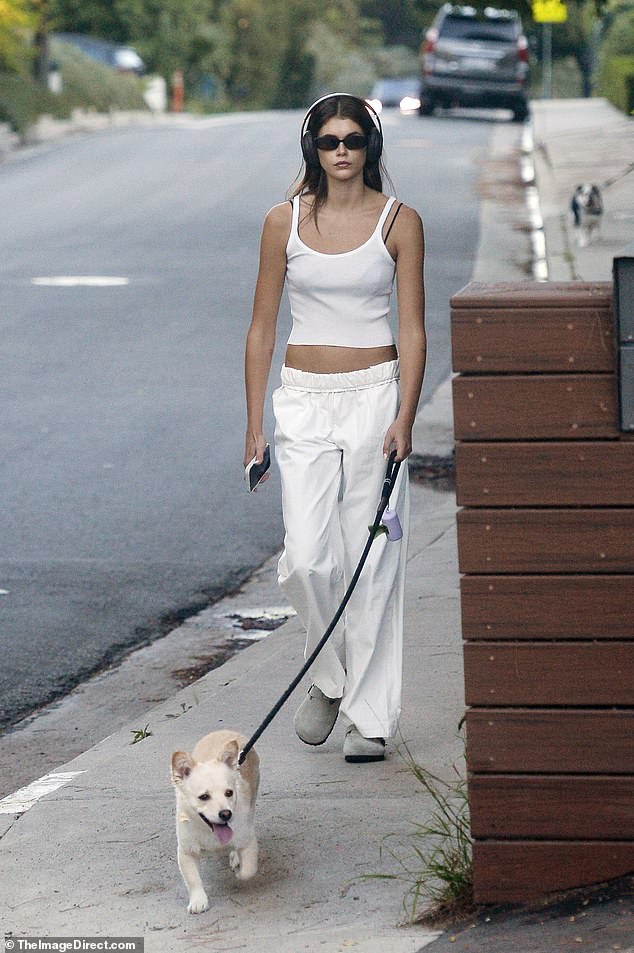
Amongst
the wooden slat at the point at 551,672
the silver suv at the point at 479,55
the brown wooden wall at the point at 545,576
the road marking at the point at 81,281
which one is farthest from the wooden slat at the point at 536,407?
the silver suv at the point at 479,55

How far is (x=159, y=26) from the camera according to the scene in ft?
211

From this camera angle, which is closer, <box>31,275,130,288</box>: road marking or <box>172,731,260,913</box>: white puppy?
<box>172,731,260,913</box>: white puppy

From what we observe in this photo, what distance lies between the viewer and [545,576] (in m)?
3.89

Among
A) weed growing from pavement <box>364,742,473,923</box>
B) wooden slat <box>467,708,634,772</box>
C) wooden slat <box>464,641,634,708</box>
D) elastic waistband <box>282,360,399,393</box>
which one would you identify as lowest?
weed growing from pavement <box>364,742,473,923</box>

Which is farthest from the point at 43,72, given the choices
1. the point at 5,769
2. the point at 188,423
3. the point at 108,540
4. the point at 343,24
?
the point at 343,24

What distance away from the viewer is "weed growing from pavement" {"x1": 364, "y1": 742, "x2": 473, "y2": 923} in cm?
408

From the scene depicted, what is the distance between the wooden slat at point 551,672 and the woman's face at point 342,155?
1.65 m

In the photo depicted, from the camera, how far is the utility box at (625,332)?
372 centimetres

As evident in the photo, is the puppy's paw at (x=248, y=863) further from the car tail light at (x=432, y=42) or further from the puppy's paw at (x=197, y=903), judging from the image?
the car tail light at (x=432, y=42)

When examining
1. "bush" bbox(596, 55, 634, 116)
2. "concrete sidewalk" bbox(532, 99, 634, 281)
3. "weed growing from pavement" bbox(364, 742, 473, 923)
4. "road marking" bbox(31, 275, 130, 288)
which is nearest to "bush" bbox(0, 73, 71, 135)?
"concrete sidewalk" bbox(532, 99, 634, 281)

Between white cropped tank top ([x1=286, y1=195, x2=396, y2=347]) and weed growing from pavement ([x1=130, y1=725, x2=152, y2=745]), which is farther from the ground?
white cropped tank top ([x1=286, y1=195, x2=396, y2=347])

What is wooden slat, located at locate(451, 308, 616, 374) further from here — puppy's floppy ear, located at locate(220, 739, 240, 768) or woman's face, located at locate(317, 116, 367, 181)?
woman's face, located at locate(317, 116, 367, 181)

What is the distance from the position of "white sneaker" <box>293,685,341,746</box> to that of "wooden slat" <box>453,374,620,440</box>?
5.31ft

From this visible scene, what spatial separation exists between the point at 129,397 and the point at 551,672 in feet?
27.0
